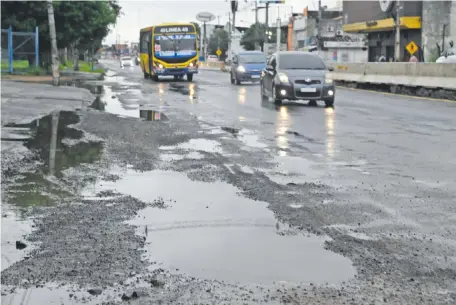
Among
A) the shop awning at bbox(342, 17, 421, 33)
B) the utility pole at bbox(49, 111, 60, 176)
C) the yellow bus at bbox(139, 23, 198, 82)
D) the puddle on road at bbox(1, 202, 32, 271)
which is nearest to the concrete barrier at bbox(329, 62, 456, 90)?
the yellow bus at bbox(139, 23, 198, 82)

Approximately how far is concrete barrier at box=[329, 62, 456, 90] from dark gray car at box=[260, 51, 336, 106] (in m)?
1.18

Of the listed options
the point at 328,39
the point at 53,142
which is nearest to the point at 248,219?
the point at 53,142

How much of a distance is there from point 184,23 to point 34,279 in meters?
40.9

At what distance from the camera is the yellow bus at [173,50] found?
44281 millimetres

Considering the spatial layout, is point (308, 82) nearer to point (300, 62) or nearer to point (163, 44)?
point (300, 62)

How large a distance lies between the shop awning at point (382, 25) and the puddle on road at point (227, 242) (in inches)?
2132

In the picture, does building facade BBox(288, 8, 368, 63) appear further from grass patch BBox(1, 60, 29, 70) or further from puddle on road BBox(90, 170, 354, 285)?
puddle on road BBox(90, 170, 354, 285)

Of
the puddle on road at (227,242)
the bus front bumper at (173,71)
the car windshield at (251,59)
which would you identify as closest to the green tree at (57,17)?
the bus front bumper at (173,71)

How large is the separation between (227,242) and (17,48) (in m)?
38.0

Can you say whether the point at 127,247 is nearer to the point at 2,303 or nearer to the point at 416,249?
the point at 2,303

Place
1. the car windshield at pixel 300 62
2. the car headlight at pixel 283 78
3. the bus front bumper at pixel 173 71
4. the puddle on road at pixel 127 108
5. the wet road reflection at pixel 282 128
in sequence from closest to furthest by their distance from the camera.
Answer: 1. the wet road reflection at pixel 282 128
2. the puddle on road at pixel 127 108
3. the car headlight at pixel 283 78
4. the car windshield at pixel 300 62
5. the bus front bumper at pixel 173 71

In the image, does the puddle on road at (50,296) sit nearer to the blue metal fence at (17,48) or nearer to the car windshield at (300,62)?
A: the car windshield at (300,62)

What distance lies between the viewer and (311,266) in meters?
5.45

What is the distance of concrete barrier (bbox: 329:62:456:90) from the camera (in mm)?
27797
